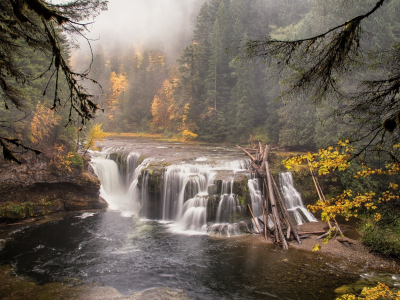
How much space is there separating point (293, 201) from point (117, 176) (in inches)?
559

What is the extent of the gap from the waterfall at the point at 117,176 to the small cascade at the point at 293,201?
10288mm

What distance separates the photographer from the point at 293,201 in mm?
15898

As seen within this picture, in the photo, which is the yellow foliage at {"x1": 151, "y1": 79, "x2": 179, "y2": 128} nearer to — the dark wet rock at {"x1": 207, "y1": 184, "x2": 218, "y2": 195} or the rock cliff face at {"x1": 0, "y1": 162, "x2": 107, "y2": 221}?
the rock cliff face at {"x1": 0, "y1": 162, "x2": 107, "y2": 221}

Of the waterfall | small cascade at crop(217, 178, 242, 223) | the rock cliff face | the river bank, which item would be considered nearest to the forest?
the rock cliff face

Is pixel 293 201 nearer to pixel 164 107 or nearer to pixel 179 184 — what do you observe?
pixel 179 184

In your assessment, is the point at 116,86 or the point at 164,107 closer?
the point at 164,107

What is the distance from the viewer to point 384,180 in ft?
54.4

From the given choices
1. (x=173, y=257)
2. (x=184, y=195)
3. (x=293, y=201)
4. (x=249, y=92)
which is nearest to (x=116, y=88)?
(x=249, y=92)

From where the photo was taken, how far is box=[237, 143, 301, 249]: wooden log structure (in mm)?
11766

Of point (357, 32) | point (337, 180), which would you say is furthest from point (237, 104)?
point (357, 32)

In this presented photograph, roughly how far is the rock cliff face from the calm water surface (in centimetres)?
214

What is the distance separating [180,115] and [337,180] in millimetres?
23751

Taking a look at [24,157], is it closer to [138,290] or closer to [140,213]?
[140,213]

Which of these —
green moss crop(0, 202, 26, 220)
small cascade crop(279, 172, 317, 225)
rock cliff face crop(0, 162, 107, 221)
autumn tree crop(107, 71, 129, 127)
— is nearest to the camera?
green moss crop(0, 202, 26, 220)
